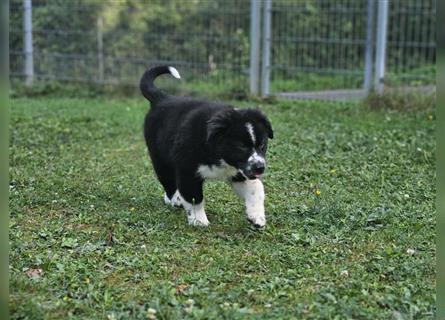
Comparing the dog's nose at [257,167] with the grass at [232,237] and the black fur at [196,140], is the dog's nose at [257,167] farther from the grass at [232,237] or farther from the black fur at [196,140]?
the grass at [232,237]

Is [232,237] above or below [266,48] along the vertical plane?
below

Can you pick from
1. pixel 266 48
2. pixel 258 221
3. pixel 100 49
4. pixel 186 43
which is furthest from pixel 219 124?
pixel 100 49

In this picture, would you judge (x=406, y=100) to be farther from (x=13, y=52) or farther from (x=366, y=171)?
(x=13, y=52)

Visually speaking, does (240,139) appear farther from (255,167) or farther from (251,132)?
(255,167)

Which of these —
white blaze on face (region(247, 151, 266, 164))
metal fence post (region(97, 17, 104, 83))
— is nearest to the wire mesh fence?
metal fence post (region(97, 17, 104, 83))

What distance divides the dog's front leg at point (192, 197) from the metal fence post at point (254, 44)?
7.33 meters

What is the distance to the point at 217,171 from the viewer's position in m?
5.04

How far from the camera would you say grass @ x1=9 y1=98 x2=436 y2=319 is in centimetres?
370

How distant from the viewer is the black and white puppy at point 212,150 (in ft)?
15.9

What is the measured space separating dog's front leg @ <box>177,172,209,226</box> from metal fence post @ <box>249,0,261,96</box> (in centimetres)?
733

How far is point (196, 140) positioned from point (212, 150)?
16cm

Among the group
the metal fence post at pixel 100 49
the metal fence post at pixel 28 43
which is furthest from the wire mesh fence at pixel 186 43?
the metal fence post at pixel 28 43

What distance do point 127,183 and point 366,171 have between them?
2.23 metres

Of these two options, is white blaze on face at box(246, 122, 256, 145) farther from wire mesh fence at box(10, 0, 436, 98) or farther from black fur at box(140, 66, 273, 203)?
wire mesh fence at box(10, 0, 436, 98)
